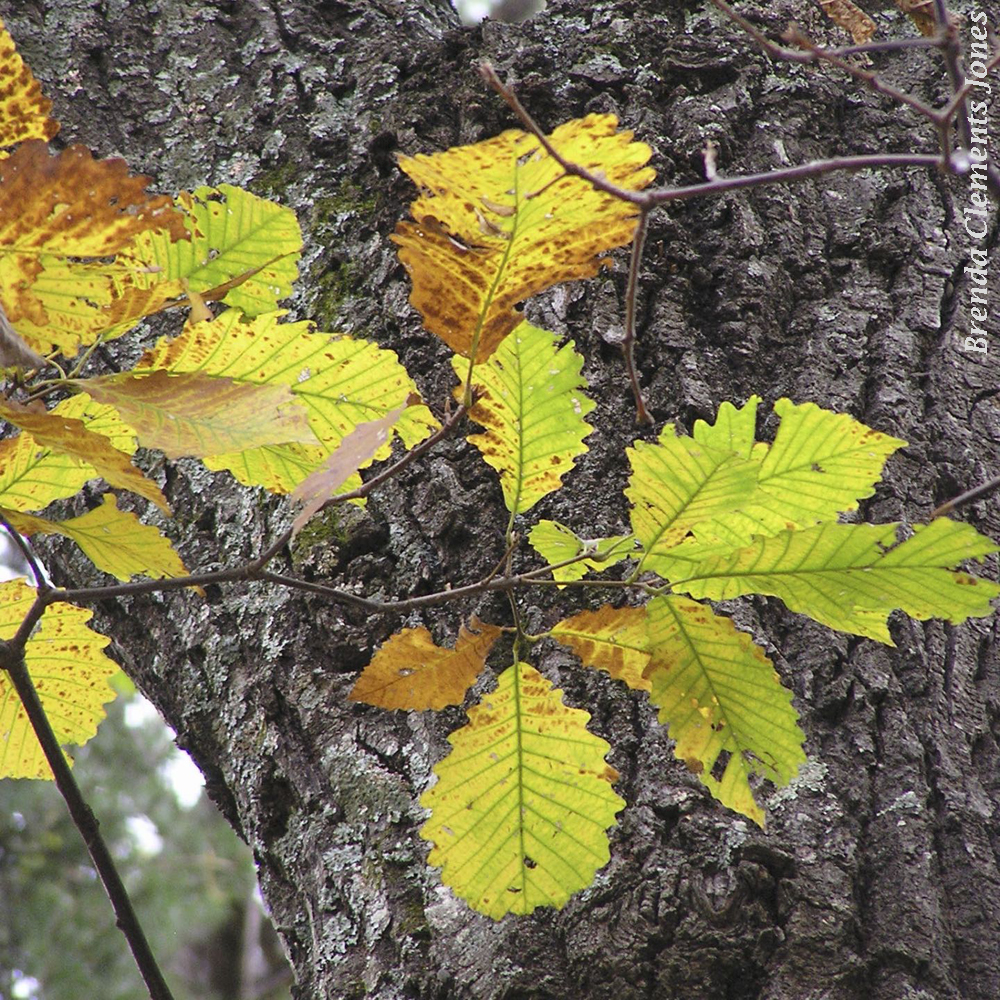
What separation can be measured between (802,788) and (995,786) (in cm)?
17

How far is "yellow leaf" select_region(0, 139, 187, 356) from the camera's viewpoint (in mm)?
578

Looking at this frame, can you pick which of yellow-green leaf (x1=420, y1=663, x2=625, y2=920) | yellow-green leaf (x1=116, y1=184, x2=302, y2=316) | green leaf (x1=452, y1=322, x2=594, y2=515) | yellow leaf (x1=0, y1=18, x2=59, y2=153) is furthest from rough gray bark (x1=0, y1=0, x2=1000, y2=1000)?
yellow leaf (x1=0, y1=18, x2=59, y2=153)

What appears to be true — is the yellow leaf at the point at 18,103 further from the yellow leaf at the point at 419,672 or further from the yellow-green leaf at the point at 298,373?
the yellow leaf at the point at 419,672

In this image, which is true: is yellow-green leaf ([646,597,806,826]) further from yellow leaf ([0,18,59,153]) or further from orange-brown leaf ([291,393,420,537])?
yellow leaf ([0,18,59,153])

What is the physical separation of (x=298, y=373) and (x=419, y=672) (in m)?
0.24

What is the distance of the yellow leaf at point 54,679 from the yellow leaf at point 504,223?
439 mm

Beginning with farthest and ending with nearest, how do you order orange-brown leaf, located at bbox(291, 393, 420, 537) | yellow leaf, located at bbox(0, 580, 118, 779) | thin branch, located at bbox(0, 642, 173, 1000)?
1. yellow leaf, located at bbox(0, 580, 118, 779)
2. thin branch, located at bbox(0, 642, 173, 1000)
3. orange-brown leaf, located at bbox(291, 393, 420, 537)

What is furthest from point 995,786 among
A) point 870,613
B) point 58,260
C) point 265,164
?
point 265,164

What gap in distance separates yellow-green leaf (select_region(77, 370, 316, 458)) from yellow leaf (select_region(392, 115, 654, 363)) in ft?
0.40

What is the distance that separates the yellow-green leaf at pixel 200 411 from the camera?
22.6 inches

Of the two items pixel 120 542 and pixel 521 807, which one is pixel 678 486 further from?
pixel 120 542

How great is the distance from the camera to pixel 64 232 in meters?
0.60

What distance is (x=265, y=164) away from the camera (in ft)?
4.50

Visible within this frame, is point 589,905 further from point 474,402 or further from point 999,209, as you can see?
point 999,209
